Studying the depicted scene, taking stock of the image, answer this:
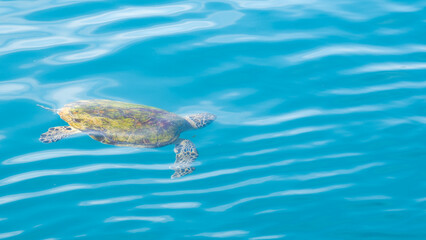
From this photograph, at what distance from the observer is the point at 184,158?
5297 millimetres

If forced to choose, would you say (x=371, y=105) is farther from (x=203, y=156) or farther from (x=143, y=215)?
(x=143, y=215)

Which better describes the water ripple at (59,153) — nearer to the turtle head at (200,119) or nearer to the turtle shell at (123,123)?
the turtle shell at (123,123)

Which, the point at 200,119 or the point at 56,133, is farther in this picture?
the point at 200,119

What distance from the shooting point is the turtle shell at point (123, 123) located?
5.66 metres

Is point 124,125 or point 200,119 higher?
point 200,119

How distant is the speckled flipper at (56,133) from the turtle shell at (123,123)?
0.37 ft

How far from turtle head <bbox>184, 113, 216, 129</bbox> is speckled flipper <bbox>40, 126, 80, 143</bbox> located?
1.61 metres

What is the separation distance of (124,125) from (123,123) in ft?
0.10

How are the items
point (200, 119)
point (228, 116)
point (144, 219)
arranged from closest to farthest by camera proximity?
point (144, 219) → point (200, 119) → point (228, 116)

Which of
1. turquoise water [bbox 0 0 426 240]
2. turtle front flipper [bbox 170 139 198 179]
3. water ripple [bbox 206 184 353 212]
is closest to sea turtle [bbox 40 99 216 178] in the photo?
turtle front flipper [bbox 170 139 198 179]

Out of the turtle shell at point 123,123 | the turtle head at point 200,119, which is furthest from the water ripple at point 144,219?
the turtle head at point 200,119

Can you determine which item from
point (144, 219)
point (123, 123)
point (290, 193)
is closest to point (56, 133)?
point (123, 123)

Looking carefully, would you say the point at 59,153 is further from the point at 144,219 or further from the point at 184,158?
the point at 184,158

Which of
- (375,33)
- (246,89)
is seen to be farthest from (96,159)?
(375,33)
